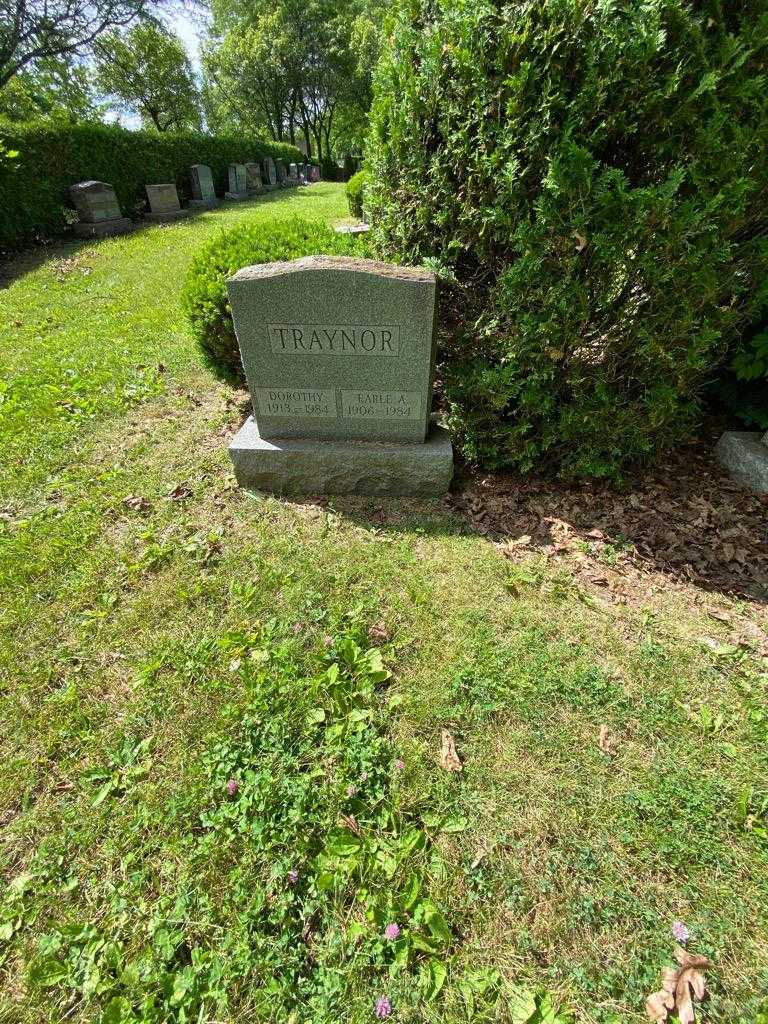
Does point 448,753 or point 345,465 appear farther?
point 345,465

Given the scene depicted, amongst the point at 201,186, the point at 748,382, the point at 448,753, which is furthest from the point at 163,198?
the point at 448,753

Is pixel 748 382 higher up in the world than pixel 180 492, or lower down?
higher up

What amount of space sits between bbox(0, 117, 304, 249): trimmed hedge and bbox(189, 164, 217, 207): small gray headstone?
29 centimetres

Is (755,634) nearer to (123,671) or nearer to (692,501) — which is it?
(692,501)

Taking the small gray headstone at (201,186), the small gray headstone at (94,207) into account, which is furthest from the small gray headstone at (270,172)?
the small gray headstone at (94,207)

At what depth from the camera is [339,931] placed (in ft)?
5.53

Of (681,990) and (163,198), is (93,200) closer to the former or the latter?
(163,198)

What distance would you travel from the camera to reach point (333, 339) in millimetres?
3264

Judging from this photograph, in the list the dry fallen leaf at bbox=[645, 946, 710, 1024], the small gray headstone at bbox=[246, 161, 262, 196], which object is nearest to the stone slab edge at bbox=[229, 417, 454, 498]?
the dry fallen leaf at bbox=[645, 946, 710, 1024]

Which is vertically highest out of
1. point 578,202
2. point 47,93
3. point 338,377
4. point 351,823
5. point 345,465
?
point 47,93

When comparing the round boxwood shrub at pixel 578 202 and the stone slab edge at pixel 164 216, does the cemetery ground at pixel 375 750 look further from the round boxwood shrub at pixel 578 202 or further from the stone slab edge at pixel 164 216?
the stone slab edge at pixel 164 216

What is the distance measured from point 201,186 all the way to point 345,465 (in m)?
17.8

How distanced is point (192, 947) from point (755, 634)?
Answer: 3.02 m

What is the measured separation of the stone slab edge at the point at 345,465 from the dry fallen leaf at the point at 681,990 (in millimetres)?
2680
